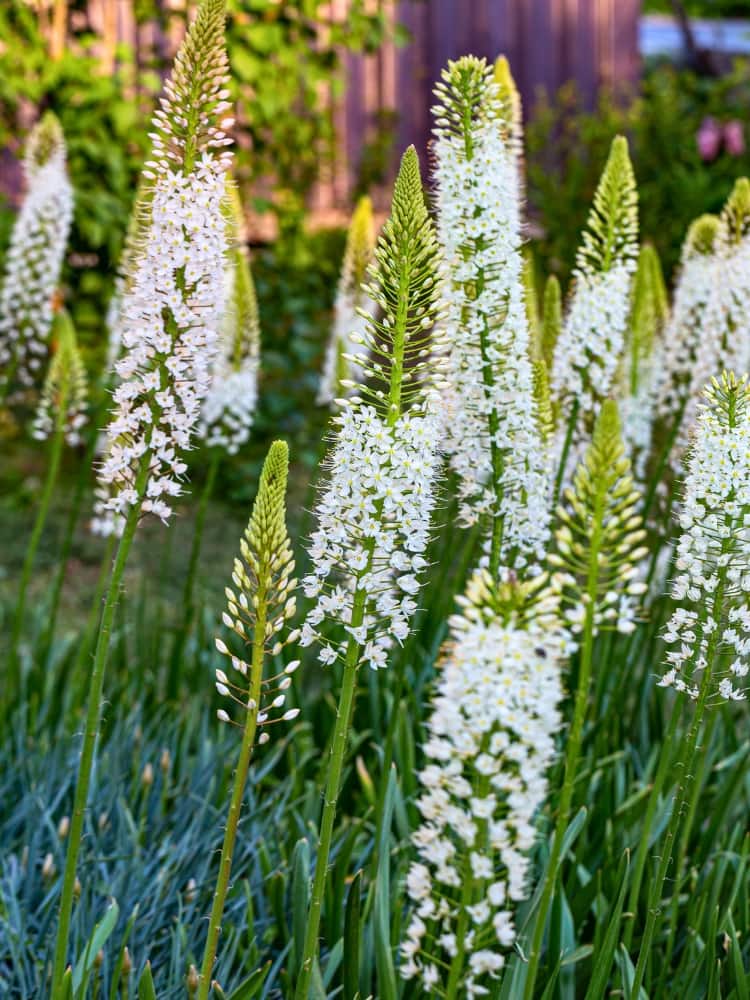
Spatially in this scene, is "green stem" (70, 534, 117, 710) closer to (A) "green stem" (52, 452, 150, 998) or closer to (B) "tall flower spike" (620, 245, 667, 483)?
(A) "green stem" (52, 452, 150, 998)

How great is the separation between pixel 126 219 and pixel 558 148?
4722mm

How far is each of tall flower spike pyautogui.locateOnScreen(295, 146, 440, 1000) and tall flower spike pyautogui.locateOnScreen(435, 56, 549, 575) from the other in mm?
511

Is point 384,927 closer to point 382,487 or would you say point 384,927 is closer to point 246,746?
point 246,746

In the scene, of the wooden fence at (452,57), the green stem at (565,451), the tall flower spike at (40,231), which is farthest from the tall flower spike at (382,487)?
the wooden fence at (452,57)

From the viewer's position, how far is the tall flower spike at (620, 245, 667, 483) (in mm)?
4520

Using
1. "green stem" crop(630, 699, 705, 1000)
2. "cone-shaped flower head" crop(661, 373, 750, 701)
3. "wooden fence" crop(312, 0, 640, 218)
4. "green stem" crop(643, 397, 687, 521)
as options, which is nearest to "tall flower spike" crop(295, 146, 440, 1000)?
"cone-shaped flower head" crop(661, 373, 750, 701)

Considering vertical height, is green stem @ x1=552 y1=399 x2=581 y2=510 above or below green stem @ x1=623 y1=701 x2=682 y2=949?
above

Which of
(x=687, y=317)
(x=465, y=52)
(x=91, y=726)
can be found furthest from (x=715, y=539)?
(x=465, y=52)

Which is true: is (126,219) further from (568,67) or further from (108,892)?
(568,67)

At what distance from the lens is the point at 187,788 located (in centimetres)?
426

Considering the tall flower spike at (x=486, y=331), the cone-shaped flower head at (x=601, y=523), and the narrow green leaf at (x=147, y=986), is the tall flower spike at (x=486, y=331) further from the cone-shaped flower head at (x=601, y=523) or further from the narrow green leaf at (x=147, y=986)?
the narrow green leaf at (x=147, y=986)

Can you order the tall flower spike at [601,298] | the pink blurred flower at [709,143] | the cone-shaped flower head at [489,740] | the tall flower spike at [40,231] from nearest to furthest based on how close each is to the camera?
1. the cone-shaped flower head at [489,740]
2. the tall flower spike at [601,298]
3. the tall flower spike at [40,231]
4. the pink blurred flower at [709,143]

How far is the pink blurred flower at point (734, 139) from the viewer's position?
12.2 meters

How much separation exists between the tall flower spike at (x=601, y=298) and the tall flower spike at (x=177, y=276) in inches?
54.5
